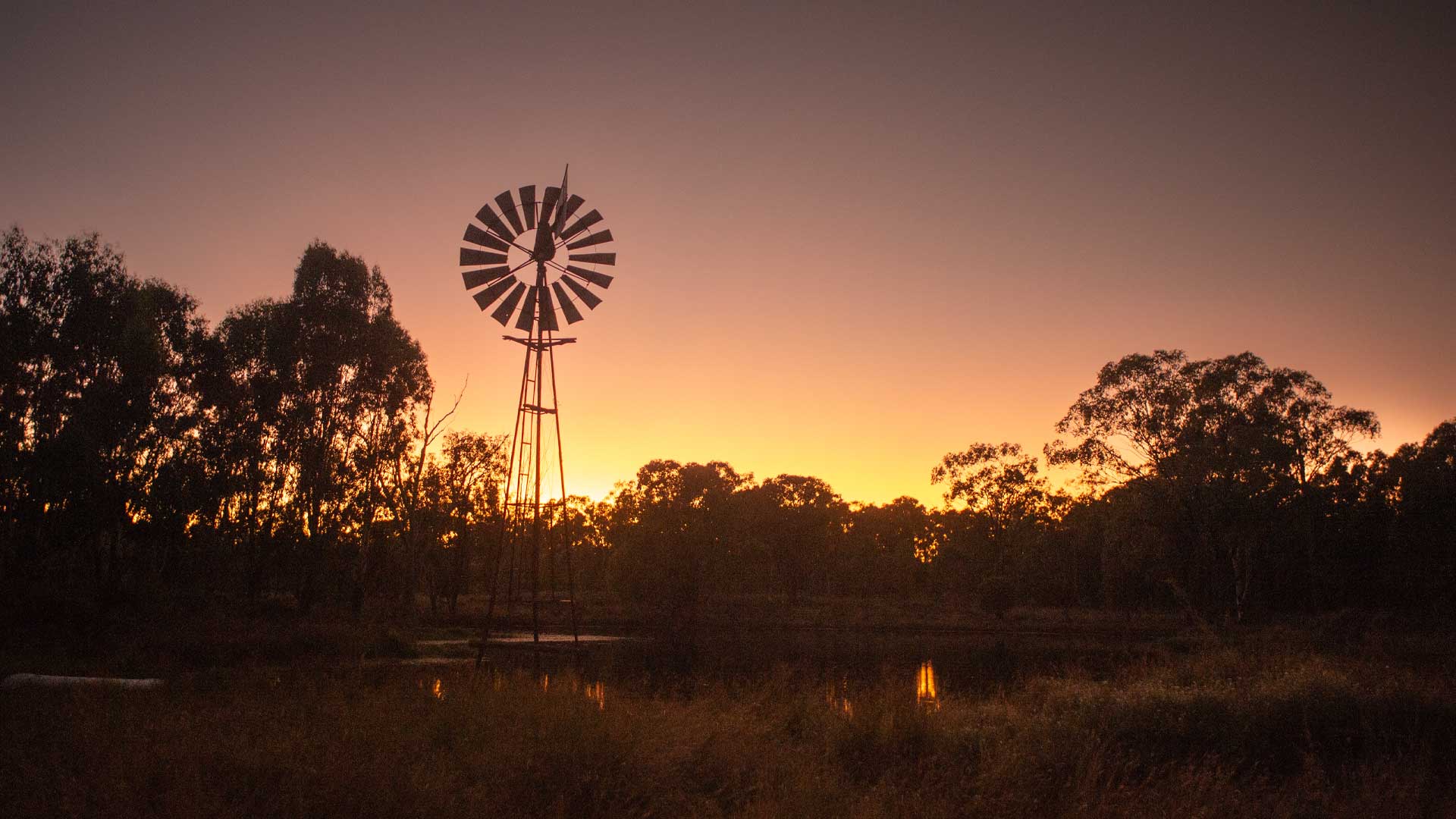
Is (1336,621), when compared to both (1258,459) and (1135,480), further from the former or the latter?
(1135,480)

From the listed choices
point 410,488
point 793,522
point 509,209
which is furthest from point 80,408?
point 793,522

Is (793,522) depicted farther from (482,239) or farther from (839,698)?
(839,698)

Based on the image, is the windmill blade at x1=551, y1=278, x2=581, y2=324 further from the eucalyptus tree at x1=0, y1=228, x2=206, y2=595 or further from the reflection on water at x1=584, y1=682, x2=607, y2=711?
the eucalyptus tree at x1=0, y1=228, x2=206, y2=595

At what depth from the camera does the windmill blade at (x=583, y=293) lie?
2003 cm

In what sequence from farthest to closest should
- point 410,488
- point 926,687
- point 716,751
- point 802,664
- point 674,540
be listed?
1. point 674,540
2. point 410,488
3. point 802,664
4. point 926,687
5. point 716,751

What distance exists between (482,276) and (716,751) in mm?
14136

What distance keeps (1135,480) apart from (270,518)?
1522 inches

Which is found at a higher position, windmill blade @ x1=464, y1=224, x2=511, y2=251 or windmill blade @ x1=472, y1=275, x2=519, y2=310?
windmill blade @ x1=464, y1=224, x2=511, y2=251

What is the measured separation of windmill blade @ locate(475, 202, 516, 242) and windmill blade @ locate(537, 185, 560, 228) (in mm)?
847

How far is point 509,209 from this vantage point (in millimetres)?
19141

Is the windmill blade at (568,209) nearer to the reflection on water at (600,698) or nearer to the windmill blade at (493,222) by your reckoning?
the windmill blade at (493,222)

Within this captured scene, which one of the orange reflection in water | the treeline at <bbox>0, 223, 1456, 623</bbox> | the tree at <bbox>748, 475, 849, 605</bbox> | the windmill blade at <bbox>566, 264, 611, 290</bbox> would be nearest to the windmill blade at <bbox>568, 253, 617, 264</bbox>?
the windmill blade at <bbox>566, 264, 611, 290</bbox>

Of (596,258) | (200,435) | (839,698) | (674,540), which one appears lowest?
(839,698)

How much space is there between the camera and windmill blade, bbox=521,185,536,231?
19.2 metres
